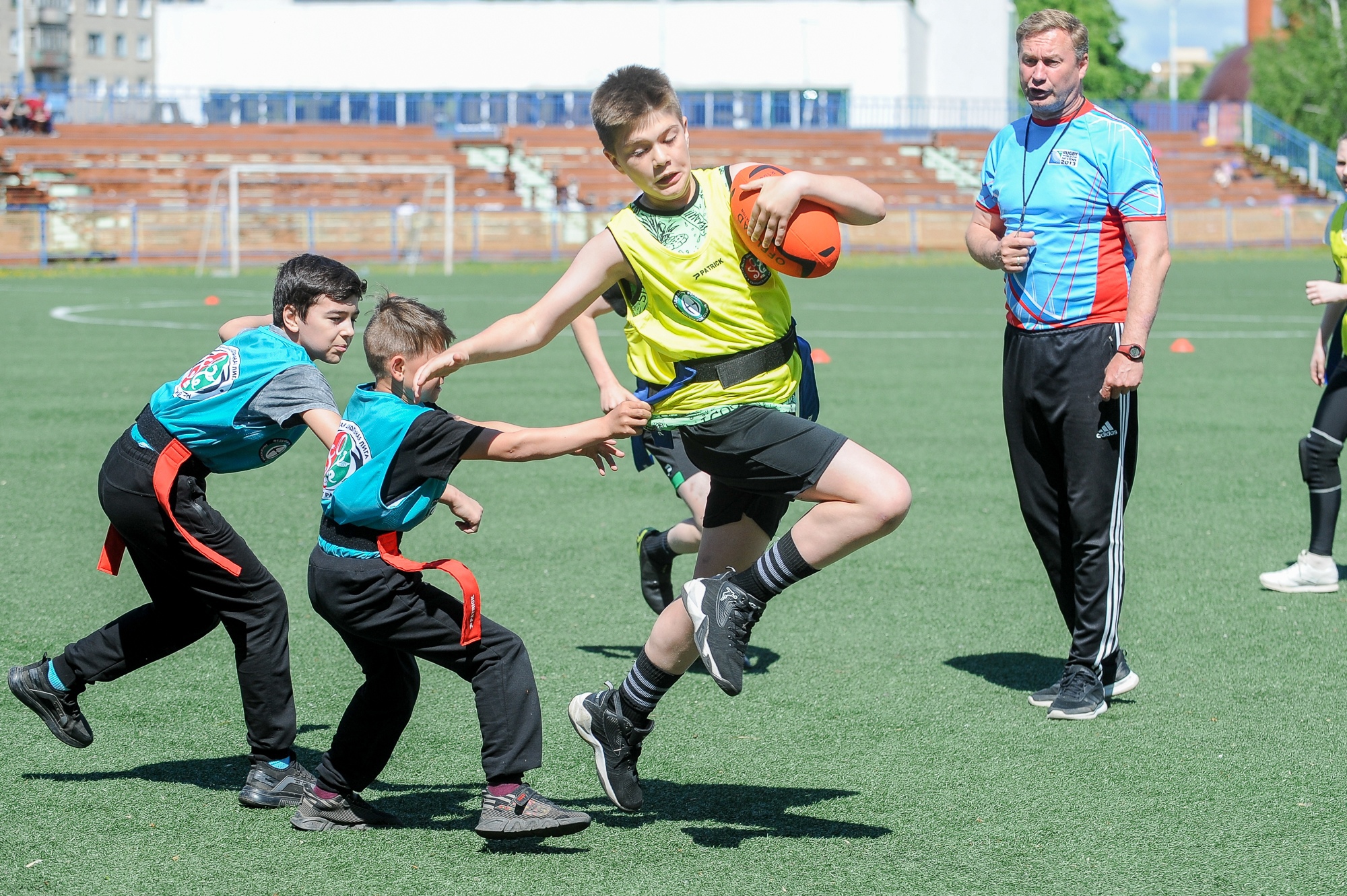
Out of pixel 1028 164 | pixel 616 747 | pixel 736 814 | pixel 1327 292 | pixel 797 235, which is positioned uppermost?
pixel 1028 164

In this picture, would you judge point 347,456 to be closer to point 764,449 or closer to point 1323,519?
point 764,449

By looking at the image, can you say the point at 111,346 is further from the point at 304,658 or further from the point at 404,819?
the point at 404,819

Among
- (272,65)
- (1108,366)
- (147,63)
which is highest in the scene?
(147,63)

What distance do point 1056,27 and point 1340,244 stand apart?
2.82 meters

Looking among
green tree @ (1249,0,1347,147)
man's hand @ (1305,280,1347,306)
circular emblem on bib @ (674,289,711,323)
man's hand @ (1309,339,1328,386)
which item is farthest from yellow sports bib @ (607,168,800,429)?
green tree @ (1249,0,1347,147)

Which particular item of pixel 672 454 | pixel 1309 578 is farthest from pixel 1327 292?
pixel 672 454

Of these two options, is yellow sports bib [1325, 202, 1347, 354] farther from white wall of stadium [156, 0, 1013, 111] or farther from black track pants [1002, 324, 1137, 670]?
white wall of stadium [156, 0, 1013, 111]

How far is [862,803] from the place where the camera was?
4.42 meters

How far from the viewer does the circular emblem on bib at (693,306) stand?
4.12 meters

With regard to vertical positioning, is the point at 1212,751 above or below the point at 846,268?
below

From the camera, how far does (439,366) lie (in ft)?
12.9

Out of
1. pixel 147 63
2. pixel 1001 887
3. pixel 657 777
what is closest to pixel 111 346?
pixel 657 777

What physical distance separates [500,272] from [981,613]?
28252 mm

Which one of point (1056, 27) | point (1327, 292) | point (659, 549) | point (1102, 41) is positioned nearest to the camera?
point (1056, 27)
